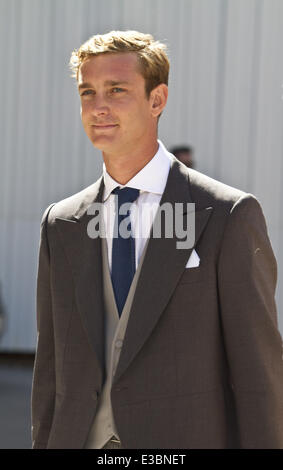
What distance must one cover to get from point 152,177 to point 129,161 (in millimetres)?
82

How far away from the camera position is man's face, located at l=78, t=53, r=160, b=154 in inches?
92.9

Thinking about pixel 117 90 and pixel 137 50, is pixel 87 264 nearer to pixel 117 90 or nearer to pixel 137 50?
pixel 117 90

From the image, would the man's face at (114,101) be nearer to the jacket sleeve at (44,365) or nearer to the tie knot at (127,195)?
the tie knot at (127,195)

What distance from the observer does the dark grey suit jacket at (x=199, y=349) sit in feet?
7.32

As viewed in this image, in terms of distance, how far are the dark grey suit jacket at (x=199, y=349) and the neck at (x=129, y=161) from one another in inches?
9.1

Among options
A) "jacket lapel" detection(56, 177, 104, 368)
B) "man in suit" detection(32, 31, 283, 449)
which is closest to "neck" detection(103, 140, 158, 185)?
"man in suit" detection(32, 31, 283, 449)

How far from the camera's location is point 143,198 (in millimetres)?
2447

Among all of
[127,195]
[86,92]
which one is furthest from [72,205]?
[86,92]

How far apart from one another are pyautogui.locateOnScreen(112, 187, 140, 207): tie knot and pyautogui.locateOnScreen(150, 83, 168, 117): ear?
0.75 feet

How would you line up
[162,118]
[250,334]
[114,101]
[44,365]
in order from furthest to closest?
[162,118] < [44,365] < [114,101] < [250,334]

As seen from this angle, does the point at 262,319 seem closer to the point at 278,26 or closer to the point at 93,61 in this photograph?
Answer: the point at 93,61

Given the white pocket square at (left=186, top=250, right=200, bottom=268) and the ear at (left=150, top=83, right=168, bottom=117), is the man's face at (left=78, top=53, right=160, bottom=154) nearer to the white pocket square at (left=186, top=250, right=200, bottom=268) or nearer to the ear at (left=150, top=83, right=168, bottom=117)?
the ear at (left=150, top=83, right=168, bottom=117)

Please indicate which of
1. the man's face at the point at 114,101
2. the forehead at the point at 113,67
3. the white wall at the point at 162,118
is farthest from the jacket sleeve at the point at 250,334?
the white wall at the point at 162,118
